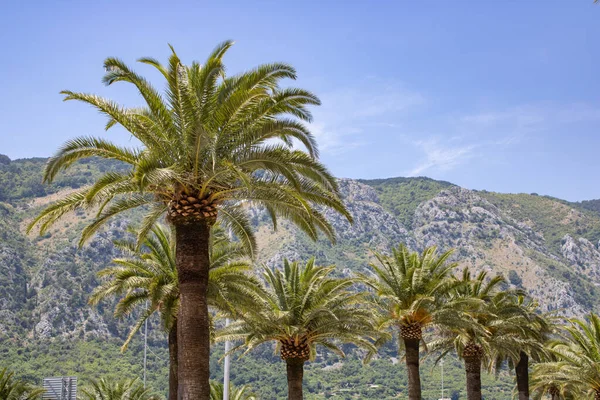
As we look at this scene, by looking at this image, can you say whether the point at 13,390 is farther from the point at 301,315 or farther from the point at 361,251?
the point at 361,251

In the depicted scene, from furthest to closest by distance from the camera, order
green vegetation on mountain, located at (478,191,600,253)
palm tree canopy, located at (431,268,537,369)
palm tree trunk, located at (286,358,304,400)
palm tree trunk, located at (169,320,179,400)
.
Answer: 1. green vegetation on mountain, located at (478,191,600,253)
2. palm tree canopy, located at (431,268,537,369)
3. palm tree trunk, located at (286,358,304,400)
4. palm tree trunk, located at (169,320,179,400)

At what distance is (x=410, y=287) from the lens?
2909 cm

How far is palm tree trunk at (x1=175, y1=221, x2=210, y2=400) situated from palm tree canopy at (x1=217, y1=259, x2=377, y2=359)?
8940mm

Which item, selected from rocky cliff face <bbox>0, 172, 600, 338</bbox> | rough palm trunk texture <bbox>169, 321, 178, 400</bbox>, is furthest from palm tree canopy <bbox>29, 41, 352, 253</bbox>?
rocky cliff face <bbox>0, 172, 600, 338</bbox>

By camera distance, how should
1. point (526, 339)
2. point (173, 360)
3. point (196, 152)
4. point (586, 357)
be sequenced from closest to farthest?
point (196, 152)
point (173, 360)
point (586, 357)
point (526, 339)

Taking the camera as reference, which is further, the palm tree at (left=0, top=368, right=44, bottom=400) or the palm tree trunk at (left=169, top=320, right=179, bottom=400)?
the palm tree at (left=0, top=368, right=44, bottom=400)

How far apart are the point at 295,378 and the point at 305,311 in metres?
2.58

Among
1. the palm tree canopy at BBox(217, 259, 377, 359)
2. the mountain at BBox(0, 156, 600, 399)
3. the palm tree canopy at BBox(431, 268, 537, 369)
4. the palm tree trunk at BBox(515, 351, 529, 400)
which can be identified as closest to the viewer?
the palm tree canopy at BBox(217, 259, 377, 359)

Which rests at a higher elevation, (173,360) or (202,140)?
(202,140)

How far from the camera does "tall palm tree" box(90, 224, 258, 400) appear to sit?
910 inches

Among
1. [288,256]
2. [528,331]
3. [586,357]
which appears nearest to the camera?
[586,357]

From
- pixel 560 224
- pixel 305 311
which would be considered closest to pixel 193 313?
pixel 305 311

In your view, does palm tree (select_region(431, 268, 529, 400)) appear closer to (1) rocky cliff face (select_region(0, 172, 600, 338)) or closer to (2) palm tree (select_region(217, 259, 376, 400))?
(2) palm tree (select_region(217, 259, 376, 400))

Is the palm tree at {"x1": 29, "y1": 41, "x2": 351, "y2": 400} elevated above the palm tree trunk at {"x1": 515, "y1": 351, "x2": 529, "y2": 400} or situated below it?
above
